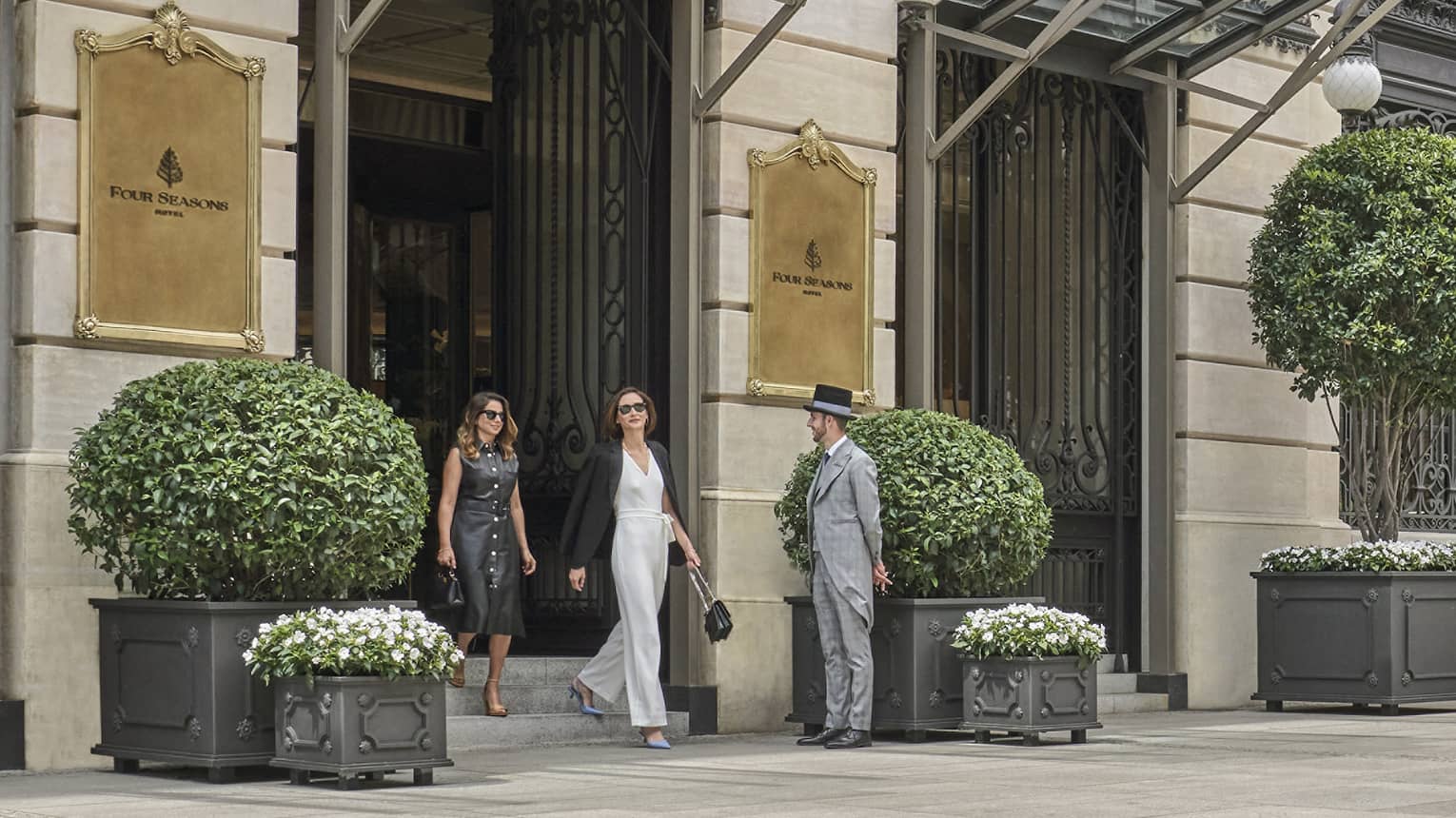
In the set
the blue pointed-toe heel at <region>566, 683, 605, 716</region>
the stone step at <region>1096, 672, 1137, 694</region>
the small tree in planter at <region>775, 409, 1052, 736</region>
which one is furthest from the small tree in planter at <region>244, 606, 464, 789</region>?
the stone step at <region>1096, 672, 1137, 694</region>

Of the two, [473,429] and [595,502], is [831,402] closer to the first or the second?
[595,502]

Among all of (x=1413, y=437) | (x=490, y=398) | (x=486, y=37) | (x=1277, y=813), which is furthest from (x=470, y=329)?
(x=1277, y=813)

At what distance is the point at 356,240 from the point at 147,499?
736 centimetres

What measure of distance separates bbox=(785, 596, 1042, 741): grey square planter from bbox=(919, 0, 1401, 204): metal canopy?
329 centimetres

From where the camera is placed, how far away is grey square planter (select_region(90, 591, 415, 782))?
991cm

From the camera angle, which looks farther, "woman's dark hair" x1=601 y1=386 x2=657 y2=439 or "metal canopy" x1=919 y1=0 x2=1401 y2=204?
"metal canopy" x1=919 y1=0 x2=1401 y2=204

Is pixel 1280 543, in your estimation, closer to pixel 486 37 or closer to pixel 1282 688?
pixel 1282 688

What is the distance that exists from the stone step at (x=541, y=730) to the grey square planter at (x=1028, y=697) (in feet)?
5.80

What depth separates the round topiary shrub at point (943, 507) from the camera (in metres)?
12.6

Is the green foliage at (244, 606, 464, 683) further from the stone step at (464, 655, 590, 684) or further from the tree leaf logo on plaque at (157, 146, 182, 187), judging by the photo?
the stone step at (464, 655, 590, 684)

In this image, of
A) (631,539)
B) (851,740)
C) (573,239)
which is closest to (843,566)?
(851,740)

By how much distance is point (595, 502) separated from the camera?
40.8ft

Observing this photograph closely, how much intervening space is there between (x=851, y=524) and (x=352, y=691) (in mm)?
3501

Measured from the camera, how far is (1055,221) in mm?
16625
